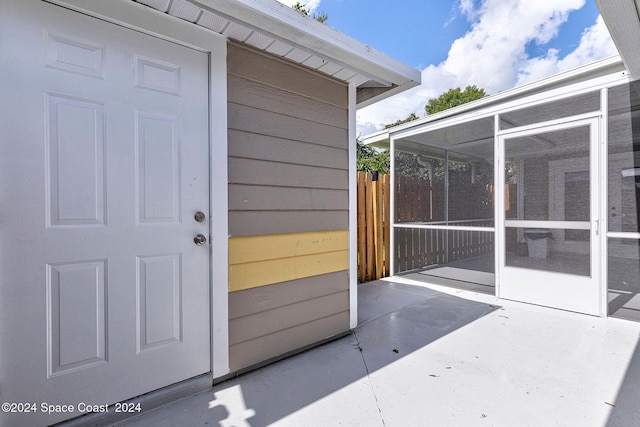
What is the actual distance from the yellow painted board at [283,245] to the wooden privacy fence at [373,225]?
6.19ft

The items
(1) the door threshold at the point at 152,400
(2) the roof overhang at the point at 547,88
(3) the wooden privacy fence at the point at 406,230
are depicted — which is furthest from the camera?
(3) the wooden privacy fence at the point at 406,230

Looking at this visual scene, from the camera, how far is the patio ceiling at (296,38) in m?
1.56

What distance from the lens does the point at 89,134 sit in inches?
56.4

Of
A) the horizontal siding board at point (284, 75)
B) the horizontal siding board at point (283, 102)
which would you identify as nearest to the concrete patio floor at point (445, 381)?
the horizontal siding board at point (283, 102)

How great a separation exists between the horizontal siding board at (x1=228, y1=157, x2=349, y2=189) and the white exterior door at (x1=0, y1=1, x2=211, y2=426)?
0.21m

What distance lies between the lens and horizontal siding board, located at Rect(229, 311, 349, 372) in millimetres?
1895

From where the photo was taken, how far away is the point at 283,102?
2.10 meters

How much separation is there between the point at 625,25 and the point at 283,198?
263cm

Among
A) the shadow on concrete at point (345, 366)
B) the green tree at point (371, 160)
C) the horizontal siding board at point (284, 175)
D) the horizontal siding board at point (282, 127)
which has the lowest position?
the shadow on concrete at point (345, 366)

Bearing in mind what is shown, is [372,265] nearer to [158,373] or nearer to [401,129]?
[401,129]

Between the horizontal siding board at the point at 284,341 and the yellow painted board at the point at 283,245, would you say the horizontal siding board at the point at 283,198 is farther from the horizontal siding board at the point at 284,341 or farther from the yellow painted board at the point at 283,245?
the horizontal siding board at the point at 284,341

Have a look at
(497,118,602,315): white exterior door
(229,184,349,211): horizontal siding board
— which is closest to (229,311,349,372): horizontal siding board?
(229,184,349,211): horizontal siding board

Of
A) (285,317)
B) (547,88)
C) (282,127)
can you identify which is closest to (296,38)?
(282,127)

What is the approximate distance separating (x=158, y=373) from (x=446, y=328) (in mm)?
2279
